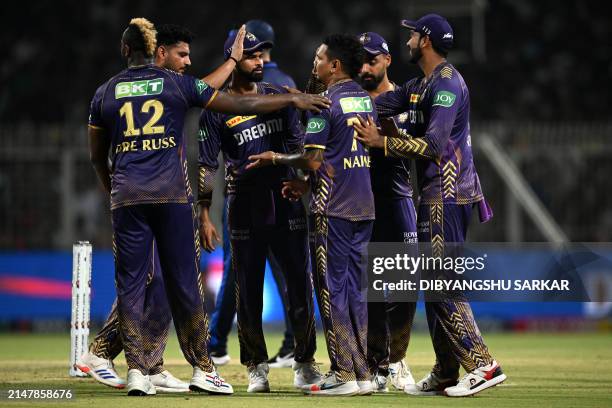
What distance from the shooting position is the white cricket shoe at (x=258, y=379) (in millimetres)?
9391

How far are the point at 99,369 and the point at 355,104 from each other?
290cm

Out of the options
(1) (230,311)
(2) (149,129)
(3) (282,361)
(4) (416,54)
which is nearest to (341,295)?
(2) (149,129)

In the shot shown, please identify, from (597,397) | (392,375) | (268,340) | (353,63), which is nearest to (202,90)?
(353,63)

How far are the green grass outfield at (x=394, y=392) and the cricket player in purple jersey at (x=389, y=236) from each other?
27 centimetres

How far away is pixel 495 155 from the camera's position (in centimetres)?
1866

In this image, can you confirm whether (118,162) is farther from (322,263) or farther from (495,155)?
(495,155)

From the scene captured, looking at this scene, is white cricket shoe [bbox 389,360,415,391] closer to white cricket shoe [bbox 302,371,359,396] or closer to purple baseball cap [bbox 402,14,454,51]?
white cricket shoe [bbox 302,371,359,396]

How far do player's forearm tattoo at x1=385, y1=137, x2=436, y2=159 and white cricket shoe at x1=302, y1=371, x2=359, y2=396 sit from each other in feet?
5.47

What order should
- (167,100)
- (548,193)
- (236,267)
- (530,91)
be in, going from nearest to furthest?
(167,100)
(236,267)
(548,193)
(530,91)

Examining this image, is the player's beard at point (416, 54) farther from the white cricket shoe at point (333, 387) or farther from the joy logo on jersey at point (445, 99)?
the white cricket shoe at point (333, 387)

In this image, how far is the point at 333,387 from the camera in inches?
352

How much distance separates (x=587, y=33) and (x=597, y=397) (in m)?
18.8

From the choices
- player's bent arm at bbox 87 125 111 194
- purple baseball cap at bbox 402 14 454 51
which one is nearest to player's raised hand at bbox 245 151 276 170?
player's bent arm at bbox 87 125 111 194

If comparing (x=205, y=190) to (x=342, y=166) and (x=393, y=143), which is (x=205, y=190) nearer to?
(x=342, y=166)
